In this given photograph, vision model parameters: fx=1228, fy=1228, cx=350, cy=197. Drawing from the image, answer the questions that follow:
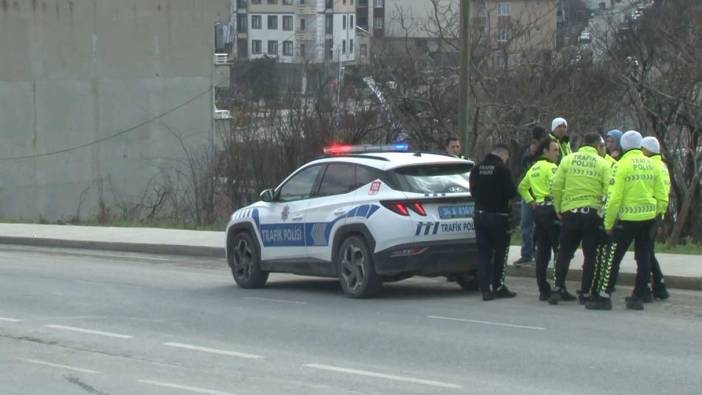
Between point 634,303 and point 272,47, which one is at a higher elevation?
point 272,47

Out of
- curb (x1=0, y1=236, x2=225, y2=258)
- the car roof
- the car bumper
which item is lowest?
curb (x1=0, y1=236, x2=225, y2=258)

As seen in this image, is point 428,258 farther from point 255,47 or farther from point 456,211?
point 255,47

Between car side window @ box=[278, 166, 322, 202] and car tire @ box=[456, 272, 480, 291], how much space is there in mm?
2151

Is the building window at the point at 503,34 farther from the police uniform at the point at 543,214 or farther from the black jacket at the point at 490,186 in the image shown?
the black jacket at the point at 490,186

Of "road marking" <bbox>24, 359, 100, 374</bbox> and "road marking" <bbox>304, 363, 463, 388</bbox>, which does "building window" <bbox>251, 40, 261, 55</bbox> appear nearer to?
"road marking" <bbox>24, 359, 100, 374</bbox>

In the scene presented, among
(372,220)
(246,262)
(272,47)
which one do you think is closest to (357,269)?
(372,220)

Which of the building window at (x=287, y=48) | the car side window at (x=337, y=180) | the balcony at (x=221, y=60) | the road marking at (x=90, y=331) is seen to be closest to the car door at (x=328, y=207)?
the car side window at (x=337, y=180)

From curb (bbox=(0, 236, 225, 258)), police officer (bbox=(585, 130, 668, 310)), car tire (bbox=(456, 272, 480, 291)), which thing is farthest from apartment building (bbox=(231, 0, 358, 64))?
police officer (bbox=(585, 130, 668, 310))

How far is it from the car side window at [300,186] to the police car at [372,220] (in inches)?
0.5

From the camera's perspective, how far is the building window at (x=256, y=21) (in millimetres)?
69125

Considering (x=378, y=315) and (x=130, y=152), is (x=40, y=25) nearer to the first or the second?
(x=130, y=152)

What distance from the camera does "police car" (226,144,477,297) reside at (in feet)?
45.7

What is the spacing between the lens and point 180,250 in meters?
22.2

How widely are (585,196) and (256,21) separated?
58203 mm
